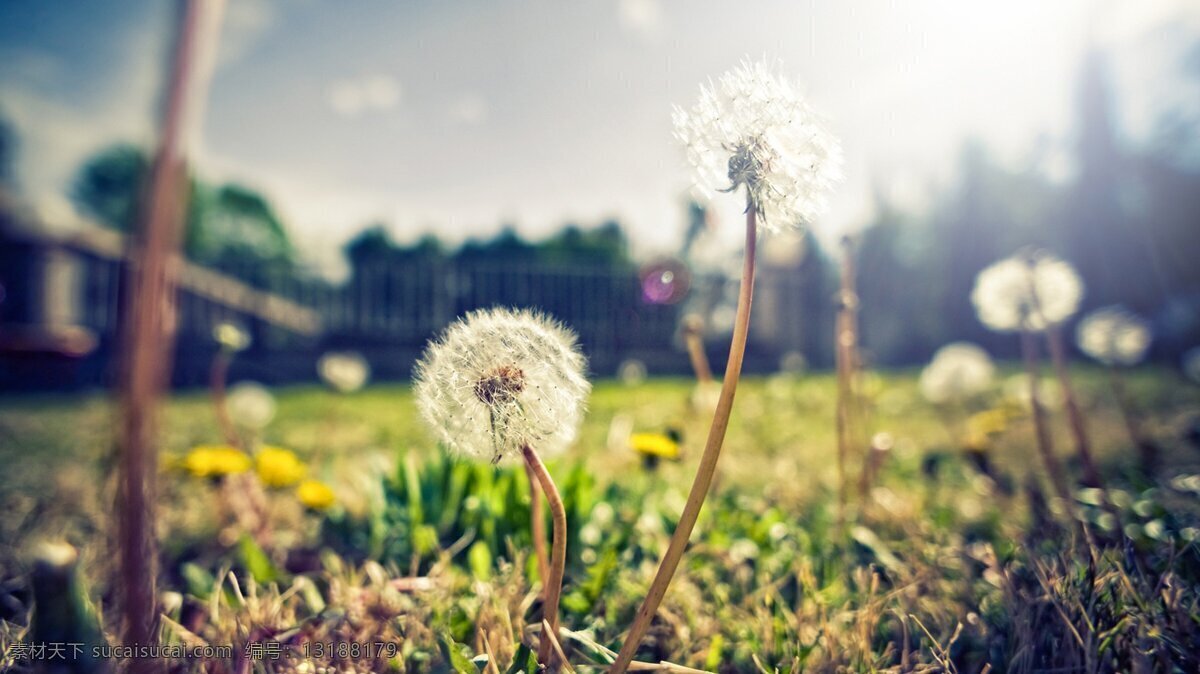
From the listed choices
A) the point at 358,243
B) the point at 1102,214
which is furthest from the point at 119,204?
the point at 1102,214

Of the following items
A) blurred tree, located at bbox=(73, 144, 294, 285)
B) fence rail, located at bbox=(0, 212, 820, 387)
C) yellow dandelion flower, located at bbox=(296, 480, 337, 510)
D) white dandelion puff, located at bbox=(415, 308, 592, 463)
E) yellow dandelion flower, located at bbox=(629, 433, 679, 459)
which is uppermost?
blurred tree, located at bbox=(73, 144, 294, 285)

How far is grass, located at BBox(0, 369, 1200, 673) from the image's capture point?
3.75 feet

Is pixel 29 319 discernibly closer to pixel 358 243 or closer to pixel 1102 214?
pixel 358 243

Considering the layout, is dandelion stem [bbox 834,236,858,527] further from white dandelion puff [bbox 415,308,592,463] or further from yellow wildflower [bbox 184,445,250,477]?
yellow wildflower [bbox 184,445,250,477]

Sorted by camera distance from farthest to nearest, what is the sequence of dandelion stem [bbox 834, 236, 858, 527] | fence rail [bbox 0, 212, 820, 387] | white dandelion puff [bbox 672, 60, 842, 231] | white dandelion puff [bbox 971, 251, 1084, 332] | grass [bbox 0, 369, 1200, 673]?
fence rail [bbox 0, 212, 820, 387] → white dandelion puff [bbox 971, 251, 1084, 332] → dandelion stem [bbox 834, 236, 858, 527] → grass [bbox 0, 369, 1200, 673] → white dandelion puff [bbox 672, 60, 842, 231]

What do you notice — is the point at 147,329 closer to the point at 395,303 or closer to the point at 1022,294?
the point at 1022,294

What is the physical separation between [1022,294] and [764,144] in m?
2.05

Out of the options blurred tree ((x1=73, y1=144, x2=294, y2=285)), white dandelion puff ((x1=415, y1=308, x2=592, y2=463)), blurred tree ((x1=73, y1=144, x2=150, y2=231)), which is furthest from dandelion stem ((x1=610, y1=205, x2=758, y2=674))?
blurred tree ((x1=73, y1=144, x2=150, y2=231))

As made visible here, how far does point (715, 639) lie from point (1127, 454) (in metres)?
3.06

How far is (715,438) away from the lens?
794mm

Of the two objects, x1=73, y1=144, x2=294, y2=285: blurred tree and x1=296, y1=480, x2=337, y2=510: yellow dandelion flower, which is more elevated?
x1=73, y1=144, x2=294, y2=285: blurred tree

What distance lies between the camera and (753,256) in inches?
30.8

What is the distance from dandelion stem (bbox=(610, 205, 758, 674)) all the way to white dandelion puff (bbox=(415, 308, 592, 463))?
0.76ft

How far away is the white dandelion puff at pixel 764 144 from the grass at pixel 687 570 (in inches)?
27.0
